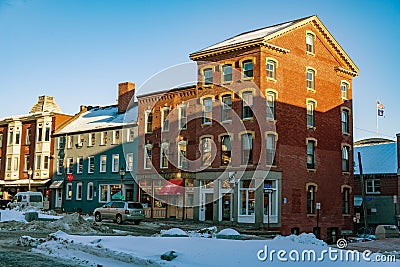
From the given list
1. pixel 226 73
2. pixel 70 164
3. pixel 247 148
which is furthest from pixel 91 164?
pixel 247 148

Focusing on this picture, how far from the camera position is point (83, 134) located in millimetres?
57219

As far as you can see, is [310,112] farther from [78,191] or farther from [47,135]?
[47,135]

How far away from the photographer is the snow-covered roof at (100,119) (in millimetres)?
53591

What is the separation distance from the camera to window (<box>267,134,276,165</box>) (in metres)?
38.9

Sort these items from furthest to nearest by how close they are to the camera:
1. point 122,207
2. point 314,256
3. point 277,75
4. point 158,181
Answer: point 158,181
point 277,75
point 122,207
point 314,256

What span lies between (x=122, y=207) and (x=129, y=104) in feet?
64.5

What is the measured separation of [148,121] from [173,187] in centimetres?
768

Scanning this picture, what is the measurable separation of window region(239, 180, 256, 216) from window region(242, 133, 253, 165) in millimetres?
1493

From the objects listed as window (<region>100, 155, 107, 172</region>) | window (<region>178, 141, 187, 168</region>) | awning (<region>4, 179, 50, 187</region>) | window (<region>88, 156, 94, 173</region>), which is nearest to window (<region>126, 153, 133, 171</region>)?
window (<region>100, 155, 107, 172</region>)

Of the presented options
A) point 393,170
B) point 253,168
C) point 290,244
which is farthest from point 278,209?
point 290,244

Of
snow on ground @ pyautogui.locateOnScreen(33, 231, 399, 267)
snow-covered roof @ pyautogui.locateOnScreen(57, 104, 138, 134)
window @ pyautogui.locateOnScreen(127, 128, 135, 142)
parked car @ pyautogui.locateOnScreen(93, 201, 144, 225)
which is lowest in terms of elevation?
snow on ground @ pyautogui.locateOnScreen(33, 231, 399, 267)

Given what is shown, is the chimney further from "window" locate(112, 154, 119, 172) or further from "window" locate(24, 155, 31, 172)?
"window" locate(24, 155, 31, 172)

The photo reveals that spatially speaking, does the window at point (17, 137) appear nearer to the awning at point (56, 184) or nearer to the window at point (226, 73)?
the awning at point (56, 184)

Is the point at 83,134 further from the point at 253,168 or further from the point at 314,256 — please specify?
the point at 314,256
